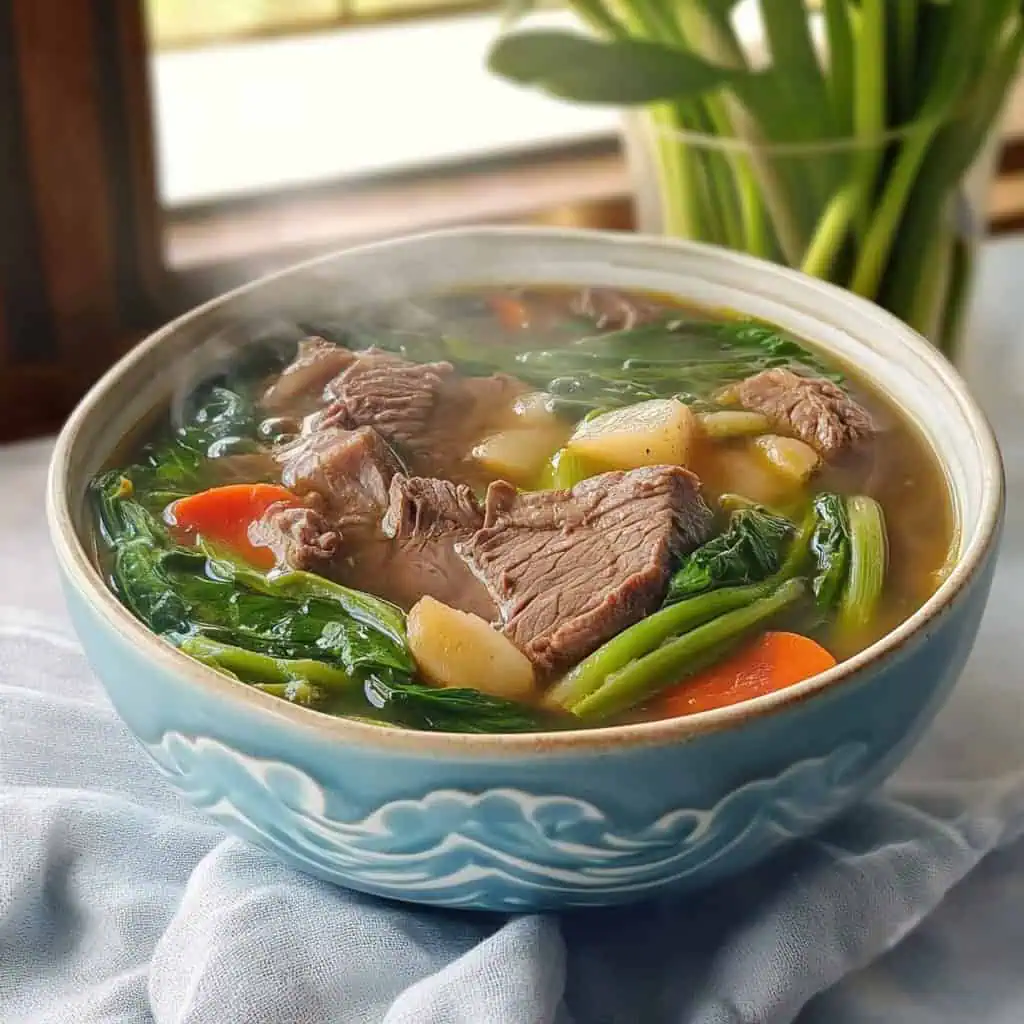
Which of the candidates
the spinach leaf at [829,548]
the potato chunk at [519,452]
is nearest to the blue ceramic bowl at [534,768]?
the spinach leaf at [829,548]

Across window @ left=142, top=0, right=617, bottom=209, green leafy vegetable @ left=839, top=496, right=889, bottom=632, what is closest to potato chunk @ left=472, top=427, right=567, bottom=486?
green leafy vegetable @ left=839, top=496, right=889, bottom=632

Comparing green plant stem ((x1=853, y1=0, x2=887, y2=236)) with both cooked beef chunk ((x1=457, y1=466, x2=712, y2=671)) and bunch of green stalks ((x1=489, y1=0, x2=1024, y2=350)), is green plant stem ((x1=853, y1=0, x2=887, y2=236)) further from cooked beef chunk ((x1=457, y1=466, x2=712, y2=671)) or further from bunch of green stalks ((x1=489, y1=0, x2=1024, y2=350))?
cooked beef chunk ((x1=457, y1=466, x2=712, y2=671))

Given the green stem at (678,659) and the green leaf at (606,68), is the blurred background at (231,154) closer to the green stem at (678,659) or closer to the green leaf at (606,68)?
the green leaf at (606,68)

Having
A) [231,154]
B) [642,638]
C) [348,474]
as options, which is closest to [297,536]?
[348,474]

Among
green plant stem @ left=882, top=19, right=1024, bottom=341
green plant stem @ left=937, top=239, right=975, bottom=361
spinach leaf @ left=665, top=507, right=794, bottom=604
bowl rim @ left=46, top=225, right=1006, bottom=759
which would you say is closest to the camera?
bowl rim @ left=46, top=225, right=1006, bottom=759

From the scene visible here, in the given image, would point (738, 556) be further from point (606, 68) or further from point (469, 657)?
point (606, 68)

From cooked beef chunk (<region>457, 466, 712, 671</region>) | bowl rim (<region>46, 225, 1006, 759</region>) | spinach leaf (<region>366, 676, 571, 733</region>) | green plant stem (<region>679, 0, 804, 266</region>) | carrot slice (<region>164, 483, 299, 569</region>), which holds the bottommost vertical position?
spinach leaf (<region>366, 676, 571, 733</region>)

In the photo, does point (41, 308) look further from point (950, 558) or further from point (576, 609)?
point (950, 558)
